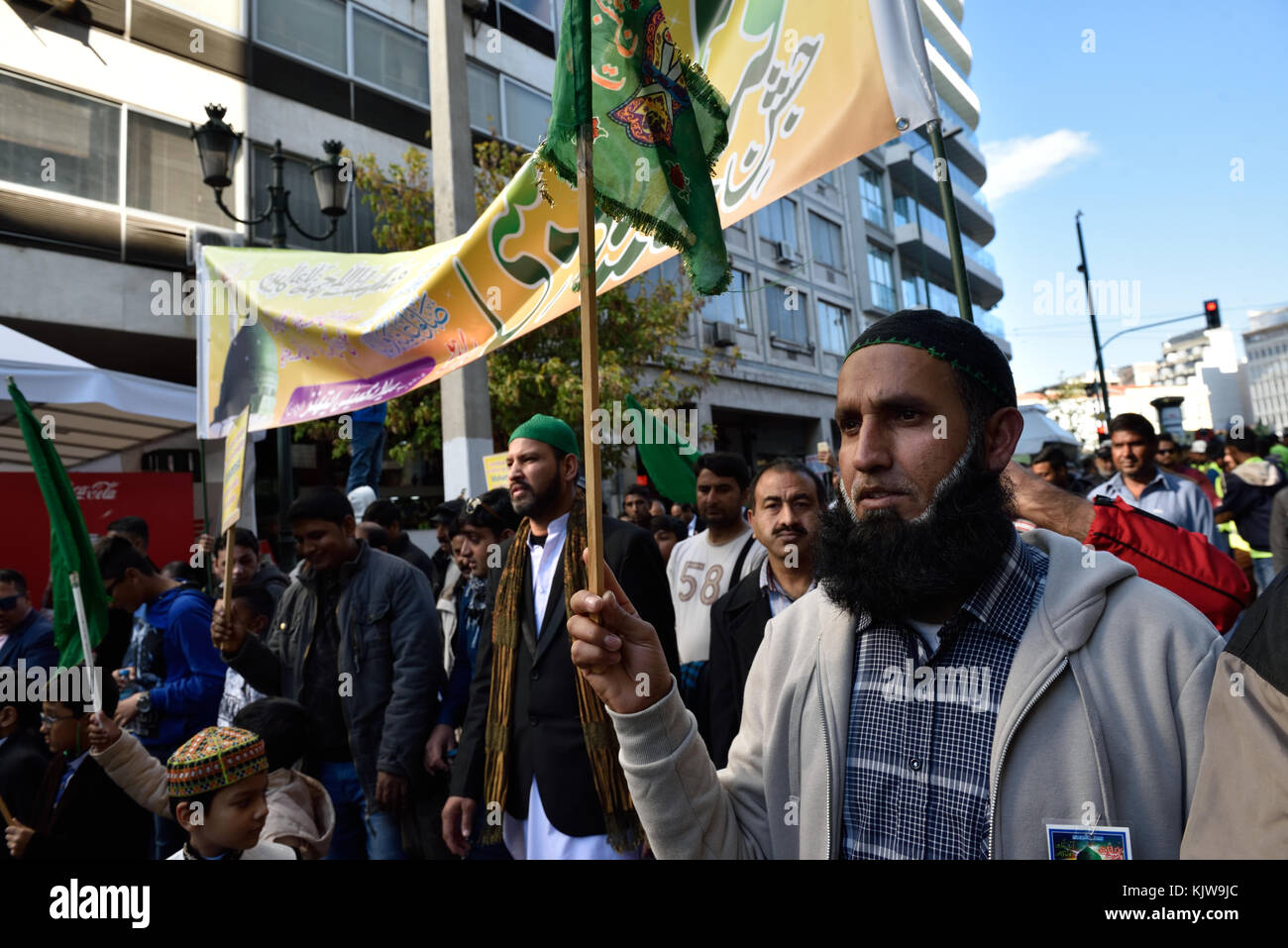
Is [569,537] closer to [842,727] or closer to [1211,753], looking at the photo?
[842,727]

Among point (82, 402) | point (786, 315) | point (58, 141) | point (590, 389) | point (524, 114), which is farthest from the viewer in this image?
point (786, 315)

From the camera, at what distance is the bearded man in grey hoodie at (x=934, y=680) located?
1.32m

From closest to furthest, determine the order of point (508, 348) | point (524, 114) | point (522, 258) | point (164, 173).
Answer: point (522, 258), point (164, 173), point (508, 348), point (524, 114)

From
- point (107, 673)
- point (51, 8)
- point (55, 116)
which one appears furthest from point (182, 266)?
point (107, 673)

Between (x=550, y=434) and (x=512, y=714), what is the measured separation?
1132 mm

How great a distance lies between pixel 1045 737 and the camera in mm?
1348

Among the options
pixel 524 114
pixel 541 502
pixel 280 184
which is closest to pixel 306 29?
pixel 524 114

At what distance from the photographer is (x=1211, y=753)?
1.09m

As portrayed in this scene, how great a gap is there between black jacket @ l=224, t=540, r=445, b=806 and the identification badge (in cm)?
303

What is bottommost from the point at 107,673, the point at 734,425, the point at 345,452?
the point at 107,673

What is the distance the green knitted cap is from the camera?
345 centimetres

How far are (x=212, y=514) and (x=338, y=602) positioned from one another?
391 inches

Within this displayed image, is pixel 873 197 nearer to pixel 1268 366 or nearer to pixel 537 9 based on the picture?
pixel 537 9

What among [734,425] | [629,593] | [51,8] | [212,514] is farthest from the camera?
[734,425]
